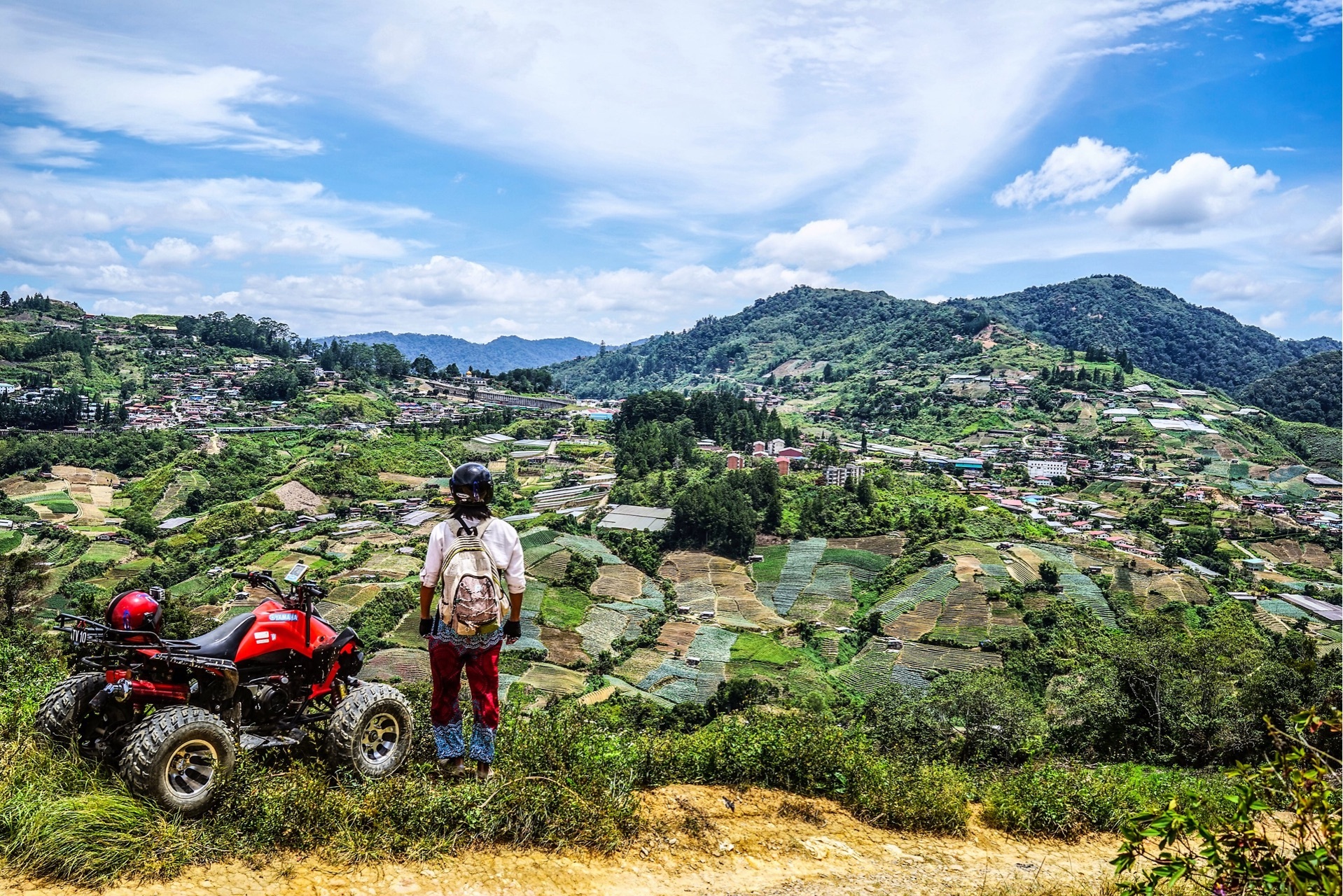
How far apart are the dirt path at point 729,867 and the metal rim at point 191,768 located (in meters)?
0.52

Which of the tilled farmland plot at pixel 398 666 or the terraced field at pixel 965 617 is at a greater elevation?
the terraced field at pixel 965 617

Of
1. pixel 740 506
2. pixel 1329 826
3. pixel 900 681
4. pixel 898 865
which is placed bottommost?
pixel 900 681

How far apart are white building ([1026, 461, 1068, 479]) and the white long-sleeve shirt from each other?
260ft

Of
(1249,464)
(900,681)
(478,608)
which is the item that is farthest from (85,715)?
(1249,464)

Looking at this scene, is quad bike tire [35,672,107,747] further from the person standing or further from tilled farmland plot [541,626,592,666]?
tilled farmland plot [541,626,592,666]

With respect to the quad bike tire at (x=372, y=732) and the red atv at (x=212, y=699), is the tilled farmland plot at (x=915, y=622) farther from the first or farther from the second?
the red atv at (x=212, y=699)

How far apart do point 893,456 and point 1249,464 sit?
125 feet

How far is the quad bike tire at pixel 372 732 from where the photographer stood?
4.20 meters

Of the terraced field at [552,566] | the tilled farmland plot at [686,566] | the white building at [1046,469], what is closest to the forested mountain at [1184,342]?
the white building at [1046,469]

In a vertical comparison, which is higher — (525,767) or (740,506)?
(525,767)

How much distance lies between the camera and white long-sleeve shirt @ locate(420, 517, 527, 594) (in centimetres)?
420

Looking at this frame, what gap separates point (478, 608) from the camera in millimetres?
4129

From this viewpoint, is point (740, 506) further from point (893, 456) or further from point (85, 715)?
point (85, 715)

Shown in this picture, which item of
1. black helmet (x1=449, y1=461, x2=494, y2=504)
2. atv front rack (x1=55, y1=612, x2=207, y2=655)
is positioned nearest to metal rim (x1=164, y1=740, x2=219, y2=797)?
atv front rack (x1=55, y1=612, x2=207, y2=655)
